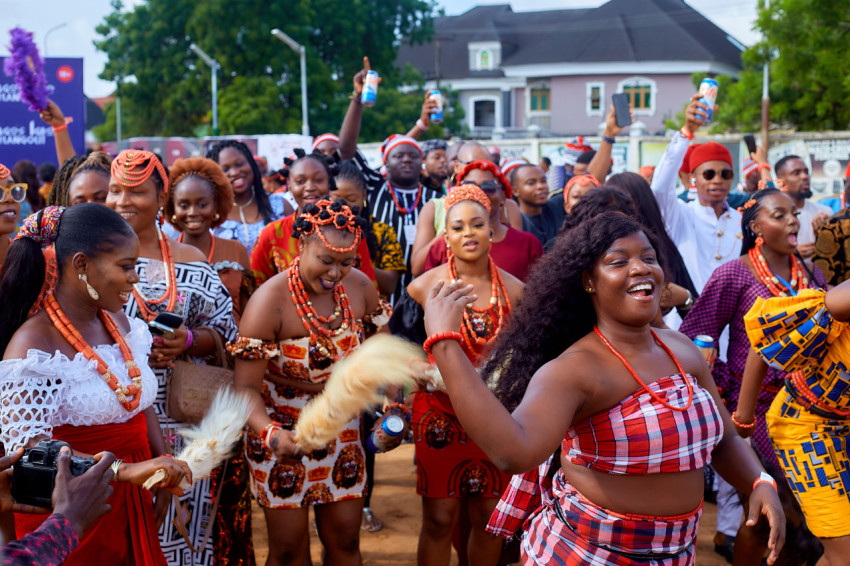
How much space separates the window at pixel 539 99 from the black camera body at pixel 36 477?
51.5 m

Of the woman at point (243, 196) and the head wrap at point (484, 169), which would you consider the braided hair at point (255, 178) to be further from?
the head wrap at point (484, 169)

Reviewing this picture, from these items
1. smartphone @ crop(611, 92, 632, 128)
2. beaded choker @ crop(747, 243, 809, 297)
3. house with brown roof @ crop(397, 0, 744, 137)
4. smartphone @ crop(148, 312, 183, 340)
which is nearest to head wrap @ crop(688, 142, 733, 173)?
smartphone @ crop(611, 92, 632, 128)

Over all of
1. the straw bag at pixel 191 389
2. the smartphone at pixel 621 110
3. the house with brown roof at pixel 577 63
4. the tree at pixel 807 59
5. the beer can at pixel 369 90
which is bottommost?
the straw bag at pixel 191 389

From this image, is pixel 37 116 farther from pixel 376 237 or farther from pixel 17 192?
pixel 17 192

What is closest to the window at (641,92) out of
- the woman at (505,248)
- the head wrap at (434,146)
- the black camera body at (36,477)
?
the head wrap at (434,146)

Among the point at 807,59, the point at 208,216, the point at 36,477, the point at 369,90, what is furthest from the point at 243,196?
the point at 807,59

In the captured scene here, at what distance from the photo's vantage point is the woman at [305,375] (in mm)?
4047

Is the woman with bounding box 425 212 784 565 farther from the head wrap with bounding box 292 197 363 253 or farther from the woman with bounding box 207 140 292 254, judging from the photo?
the woman with bounding box 207 140 292 254

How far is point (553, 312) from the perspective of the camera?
2992 mm

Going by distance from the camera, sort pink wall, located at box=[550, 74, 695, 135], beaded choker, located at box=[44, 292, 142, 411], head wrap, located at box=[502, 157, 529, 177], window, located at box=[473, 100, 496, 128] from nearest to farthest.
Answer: beaded choker, located at box=[44, 292, 142, 411] < head wrap, located at box=[502, 157, 529, 177] < pink wall, located at box=[550, 74, 695, 135] < window, located at box=[473, 100, 496, 128]

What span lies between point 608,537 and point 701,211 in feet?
14.3

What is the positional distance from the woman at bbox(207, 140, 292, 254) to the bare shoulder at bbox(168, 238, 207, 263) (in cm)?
157

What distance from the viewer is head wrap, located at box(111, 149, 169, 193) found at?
4.19 m

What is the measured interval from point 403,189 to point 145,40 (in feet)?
105
